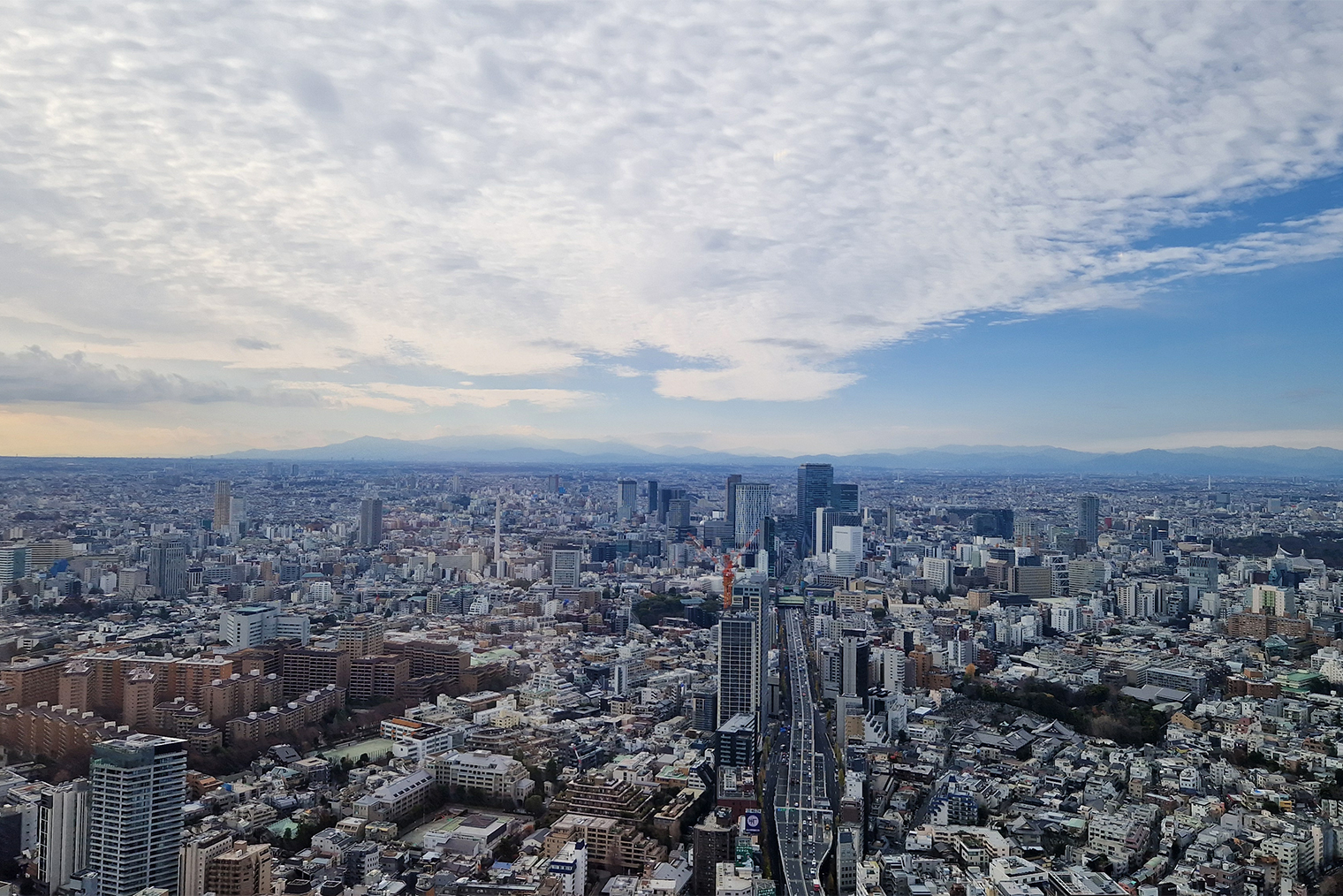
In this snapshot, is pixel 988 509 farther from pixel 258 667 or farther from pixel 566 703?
pixel 258 667

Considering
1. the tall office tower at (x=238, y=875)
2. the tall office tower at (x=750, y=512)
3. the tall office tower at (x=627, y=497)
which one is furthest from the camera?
the tall office tower at (x=627, y=497)

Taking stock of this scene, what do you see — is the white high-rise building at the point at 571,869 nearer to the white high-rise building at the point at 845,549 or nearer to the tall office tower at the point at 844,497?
the white high-rise building at the point at 845,549

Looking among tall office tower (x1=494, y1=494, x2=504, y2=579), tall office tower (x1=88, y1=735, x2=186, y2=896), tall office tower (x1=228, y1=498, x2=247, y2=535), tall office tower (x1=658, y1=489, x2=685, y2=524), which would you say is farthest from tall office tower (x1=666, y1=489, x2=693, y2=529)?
tall office tower (x1=88, y1=735, x2=186, y2=896)

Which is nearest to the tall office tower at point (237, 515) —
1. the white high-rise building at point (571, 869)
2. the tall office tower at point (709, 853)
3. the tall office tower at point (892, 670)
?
the tall office tower at point (892, 670)

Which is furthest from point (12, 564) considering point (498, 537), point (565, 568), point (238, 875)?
point (498, 537)

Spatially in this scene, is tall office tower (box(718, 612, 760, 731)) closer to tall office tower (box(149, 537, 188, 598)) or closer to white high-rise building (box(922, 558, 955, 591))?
tall office tower (box(149, 537, 188, 598))

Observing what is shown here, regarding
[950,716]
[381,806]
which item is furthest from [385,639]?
[950,716]
